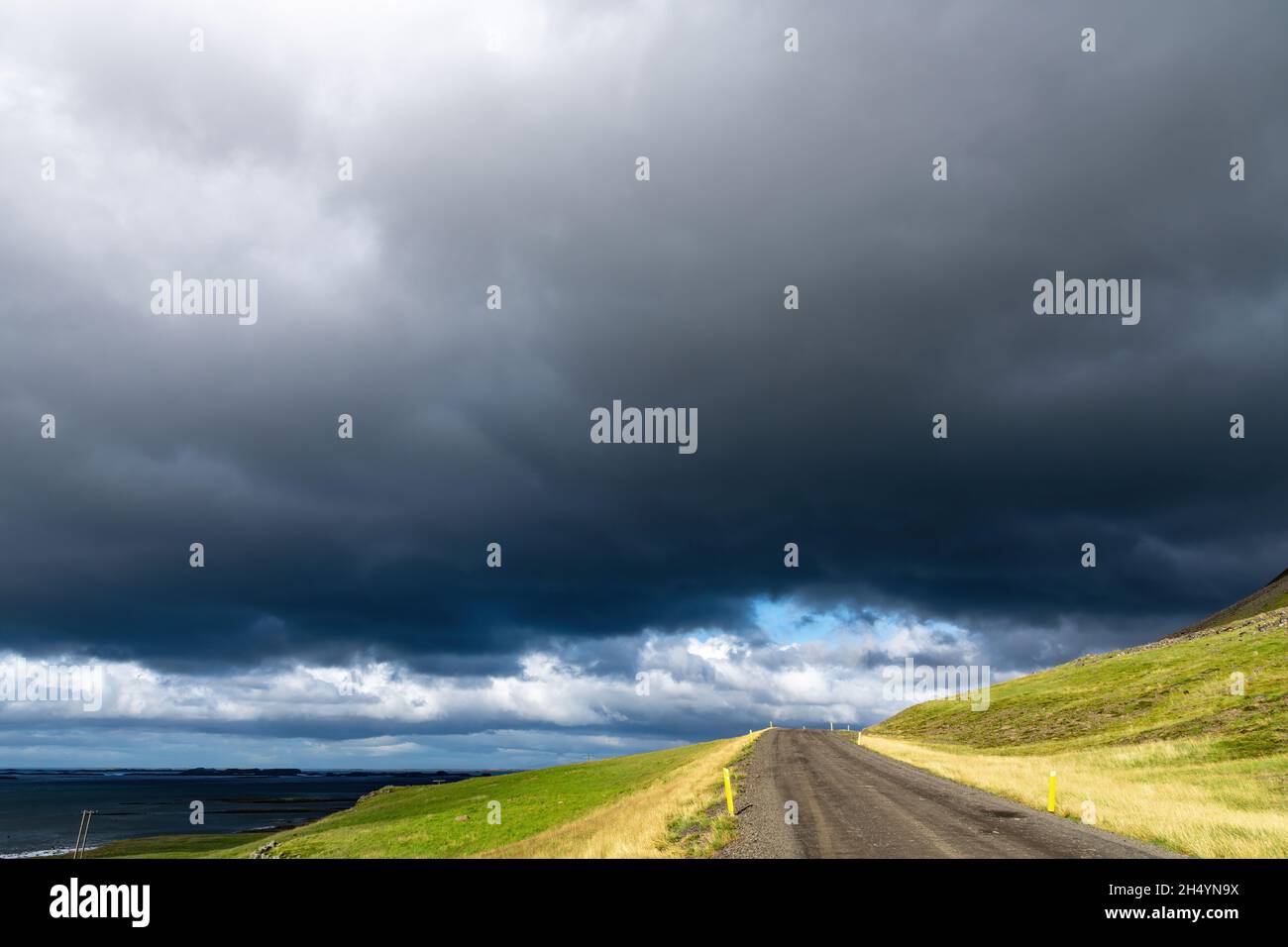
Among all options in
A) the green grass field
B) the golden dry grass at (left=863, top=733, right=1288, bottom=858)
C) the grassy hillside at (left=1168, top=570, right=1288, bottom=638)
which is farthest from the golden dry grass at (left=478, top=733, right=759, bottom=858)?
the grassy hillside at (left=1168, top=570, right=1288, bottom=638)

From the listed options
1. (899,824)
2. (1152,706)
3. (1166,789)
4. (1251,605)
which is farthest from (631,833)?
(1251,605)

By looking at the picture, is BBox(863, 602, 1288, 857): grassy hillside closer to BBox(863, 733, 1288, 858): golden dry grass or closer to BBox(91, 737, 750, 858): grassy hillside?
BBox(863, 733, 1288, 858): golden dry grass

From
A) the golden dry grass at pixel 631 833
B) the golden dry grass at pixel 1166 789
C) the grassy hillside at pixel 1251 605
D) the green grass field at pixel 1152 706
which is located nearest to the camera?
the golden dry grass at pixel 1166 789

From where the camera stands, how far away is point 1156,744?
1857 inches

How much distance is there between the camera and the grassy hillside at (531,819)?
26703 millimetres

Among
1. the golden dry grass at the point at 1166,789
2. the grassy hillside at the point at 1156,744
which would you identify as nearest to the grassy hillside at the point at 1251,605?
the grassy hillside at the point at 1156,744

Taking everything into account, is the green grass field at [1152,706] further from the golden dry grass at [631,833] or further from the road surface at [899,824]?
the golden dry grass at [631,833]

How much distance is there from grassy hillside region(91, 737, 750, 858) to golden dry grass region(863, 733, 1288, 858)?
12639 mm

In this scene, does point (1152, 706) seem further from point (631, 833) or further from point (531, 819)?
point (631, 833)

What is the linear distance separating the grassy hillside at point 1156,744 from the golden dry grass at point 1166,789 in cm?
7

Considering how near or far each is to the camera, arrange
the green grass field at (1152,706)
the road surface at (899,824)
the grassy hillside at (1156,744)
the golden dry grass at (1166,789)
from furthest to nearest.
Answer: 1. the green grass field at (1152,706)
2. the grassy hillside at (1156,744)
3. the golden dry grass at (1166,789)
4. the road surface at (899,824)
